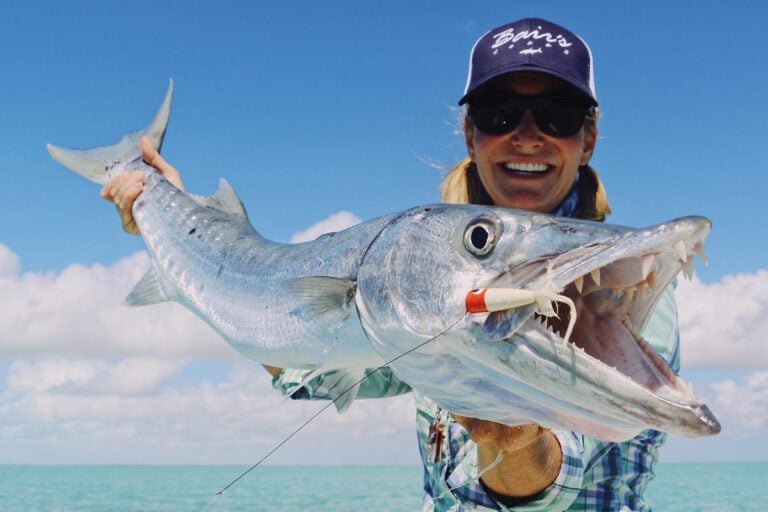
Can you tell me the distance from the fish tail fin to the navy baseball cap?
3.31 metres

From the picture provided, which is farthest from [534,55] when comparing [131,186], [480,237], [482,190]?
[131,186]

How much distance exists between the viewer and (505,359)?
2115mm

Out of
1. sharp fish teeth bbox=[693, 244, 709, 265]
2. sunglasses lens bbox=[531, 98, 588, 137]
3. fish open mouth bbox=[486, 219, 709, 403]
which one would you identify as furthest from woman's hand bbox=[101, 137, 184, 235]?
sharp fish teeth bbox=[693, 244, 709, 265]

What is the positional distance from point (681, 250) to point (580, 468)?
1294mm

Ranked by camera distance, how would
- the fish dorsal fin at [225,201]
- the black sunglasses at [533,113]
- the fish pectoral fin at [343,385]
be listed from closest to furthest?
the fish pectoral fin at [343,385] < the black sunglasses at [533,113] < the fish dorsal fin at [225,201]

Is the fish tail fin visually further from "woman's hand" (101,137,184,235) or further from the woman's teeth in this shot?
the woman's teeth

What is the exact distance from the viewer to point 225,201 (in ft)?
17.1

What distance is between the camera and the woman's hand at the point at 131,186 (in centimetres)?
569

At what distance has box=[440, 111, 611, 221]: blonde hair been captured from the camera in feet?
12.7

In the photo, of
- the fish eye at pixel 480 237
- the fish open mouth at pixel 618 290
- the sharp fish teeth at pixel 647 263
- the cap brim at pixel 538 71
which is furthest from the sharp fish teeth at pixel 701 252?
the cap brim at pixel 538 71

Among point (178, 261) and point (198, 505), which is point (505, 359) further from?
point (198, 505)

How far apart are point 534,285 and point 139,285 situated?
147 inches

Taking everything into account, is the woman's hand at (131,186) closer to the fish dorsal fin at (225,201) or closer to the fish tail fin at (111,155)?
the fish tail fin at (111,155)

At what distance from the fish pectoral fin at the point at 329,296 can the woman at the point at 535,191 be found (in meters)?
0.74
